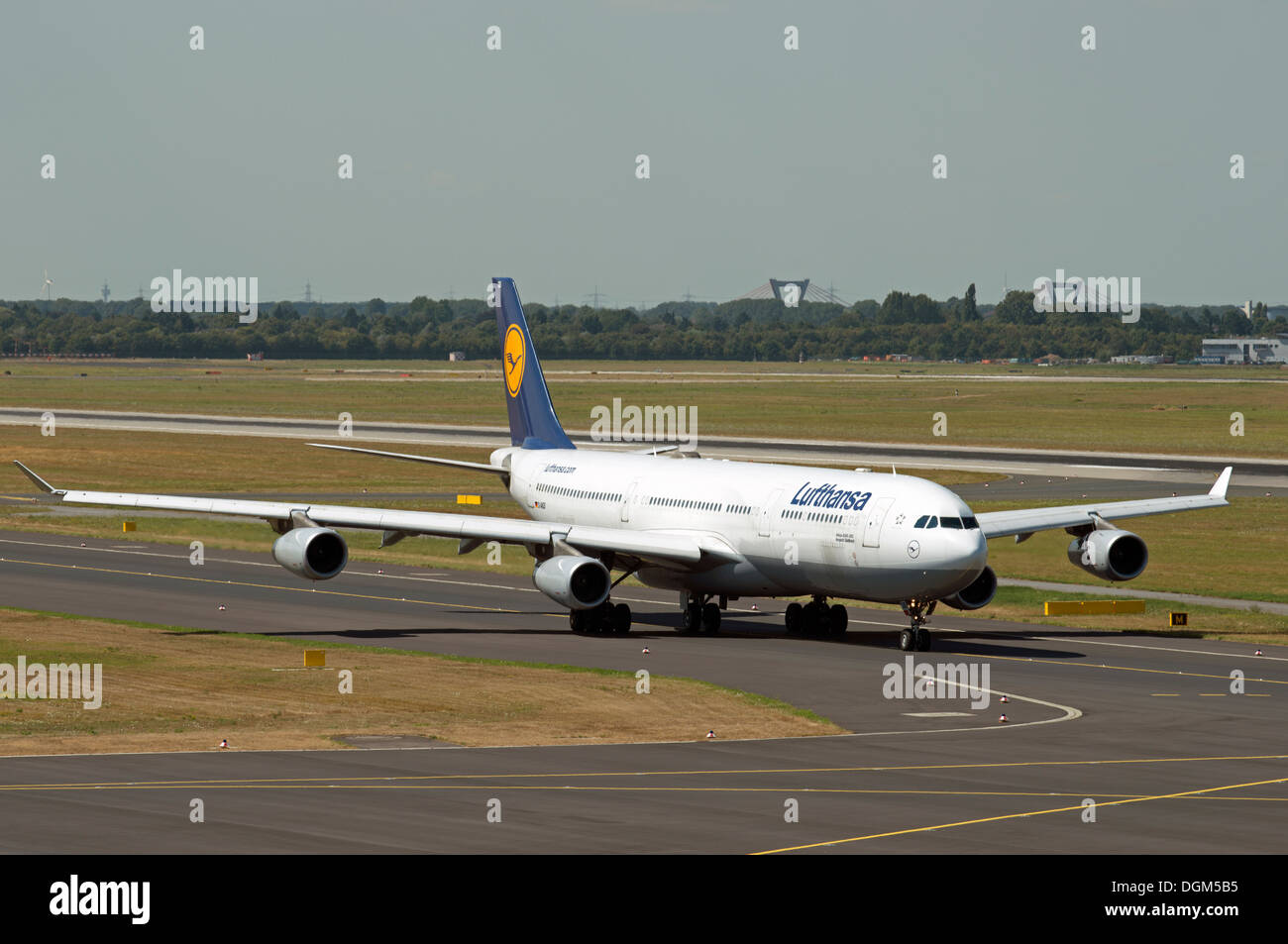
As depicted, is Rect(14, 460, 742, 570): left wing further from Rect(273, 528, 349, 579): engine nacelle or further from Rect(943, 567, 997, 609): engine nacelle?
Rect(943, 567, 997, 609): engine nacelle

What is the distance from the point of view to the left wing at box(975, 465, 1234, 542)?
190ft

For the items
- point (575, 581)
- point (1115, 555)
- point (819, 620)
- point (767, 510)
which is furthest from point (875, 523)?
point (1115, 555)

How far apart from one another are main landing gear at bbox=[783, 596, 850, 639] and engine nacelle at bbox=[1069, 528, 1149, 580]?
774cm

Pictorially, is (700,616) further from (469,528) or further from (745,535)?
(469,528)

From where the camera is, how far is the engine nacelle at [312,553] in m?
55.3

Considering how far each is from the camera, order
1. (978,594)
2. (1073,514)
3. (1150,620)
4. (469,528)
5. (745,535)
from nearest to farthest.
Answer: (745,535), (978,594), (469,528), (1073,514), (1150,620)

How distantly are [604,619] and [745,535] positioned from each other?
5348mm

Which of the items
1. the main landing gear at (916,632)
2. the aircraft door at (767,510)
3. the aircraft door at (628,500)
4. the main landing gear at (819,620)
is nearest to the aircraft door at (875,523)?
the main landing gear at (916,632)

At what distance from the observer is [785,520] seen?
54719mm

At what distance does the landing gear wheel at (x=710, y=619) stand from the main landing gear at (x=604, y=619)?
2370 millimetres

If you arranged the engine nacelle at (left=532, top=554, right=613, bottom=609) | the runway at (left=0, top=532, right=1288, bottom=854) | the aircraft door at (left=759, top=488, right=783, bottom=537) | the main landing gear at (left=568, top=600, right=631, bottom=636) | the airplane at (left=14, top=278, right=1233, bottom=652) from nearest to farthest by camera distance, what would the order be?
1. the runway at (left=0, top=532, right=1288, bottom=854)
2. the airplane at (left=14, top=278, right=1233, bottom=652)
3. the engine nacelle at (left=532, top=554, right=613, bottom=609)
4. the aircraft door at (left=759, top=488, right=783, bottom=537)
5. the main landing gear at (left=568, top=600, right=631, bottom=636)

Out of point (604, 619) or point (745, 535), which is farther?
point (604, 619)

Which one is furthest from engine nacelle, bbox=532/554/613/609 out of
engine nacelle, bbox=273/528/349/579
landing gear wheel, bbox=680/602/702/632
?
engine nacelle, bbox=273/528/349/579
